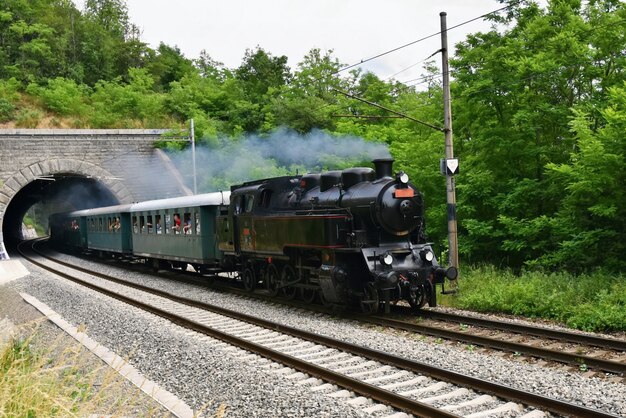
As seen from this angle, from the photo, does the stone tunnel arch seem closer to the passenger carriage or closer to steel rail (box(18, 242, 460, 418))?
the passenger carriage

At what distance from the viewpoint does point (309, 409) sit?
6078mm

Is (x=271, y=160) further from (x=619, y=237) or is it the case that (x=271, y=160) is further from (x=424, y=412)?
(x=424, y=412)

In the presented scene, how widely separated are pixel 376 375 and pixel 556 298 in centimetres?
526

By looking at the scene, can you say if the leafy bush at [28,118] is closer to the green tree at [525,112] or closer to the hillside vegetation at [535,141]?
the hillside vegetation at [535,141]

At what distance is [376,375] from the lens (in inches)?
294

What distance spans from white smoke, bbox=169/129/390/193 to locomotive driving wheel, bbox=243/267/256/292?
10.2ft

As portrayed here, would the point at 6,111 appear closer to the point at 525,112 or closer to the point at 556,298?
the point at 525,112

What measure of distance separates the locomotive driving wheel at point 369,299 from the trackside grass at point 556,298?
2.21m

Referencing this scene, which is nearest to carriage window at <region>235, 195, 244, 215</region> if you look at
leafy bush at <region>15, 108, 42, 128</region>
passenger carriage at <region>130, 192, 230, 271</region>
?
passenger carriage at <region>130, 192, 230, 271</region>

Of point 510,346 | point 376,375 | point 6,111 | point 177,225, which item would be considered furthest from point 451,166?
point 6,111

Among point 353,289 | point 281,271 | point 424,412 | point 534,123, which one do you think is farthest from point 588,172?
point 424,412

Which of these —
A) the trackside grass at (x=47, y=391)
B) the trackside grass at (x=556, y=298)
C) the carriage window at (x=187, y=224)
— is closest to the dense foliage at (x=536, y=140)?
the trackside grass at (x=556, y=298)

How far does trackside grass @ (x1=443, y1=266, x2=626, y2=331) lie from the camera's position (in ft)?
32.5

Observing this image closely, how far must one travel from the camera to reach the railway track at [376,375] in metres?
5.93
